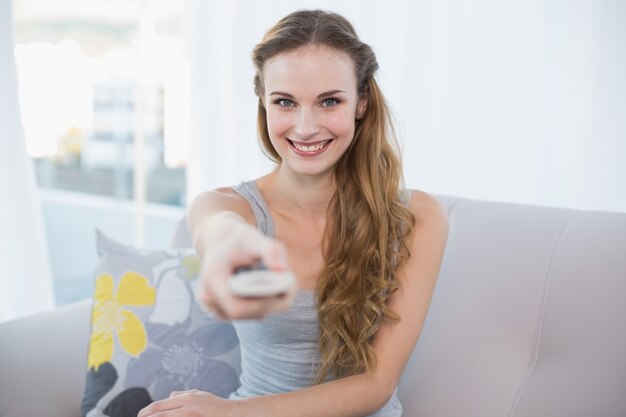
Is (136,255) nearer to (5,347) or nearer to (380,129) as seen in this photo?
(5,347)

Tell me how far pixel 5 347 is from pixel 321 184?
84cm

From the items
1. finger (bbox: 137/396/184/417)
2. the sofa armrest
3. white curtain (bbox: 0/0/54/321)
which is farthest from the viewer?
white curtain (bbox: 0/0/54/321)

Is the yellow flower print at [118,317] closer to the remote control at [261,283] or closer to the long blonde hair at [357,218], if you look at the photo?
the long blonde hair at [357,218]

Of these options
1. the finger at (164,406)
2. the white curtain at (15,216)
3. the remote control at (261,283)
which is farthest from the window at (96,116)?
the remote control at (261,283)

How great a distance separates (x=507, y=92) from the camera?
206cm

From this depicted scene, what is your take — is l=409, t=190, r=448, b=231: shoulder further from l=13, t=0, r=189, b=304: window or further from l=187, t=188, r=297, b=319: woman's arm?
l=13, t=0, r=189, b=304: window

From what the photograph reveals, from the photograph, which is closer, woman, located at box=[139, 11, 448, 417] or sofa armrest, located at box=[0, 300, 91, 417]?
woman, located at box=[139, 11, 448, 417]

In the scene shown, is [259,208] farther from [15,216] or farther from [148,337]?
[15,216]

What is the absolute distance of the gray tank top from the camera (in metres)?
1.49

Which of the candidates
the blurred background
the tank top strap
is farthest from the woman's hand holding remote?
the blurred background

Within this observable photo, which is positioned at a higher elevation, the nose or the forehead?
the forehead

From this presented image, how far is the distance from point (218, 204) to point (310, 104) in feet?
0.96

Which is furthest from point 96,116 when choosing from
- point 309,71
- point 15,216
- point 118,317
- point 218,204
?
point 309,71

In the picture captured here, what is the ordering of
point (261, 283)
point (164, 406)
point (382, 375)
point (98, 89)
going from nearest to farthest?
1. point (261, 283)
2. point (164, 406)
3. point (382, 375)
4. point (98, 89)
